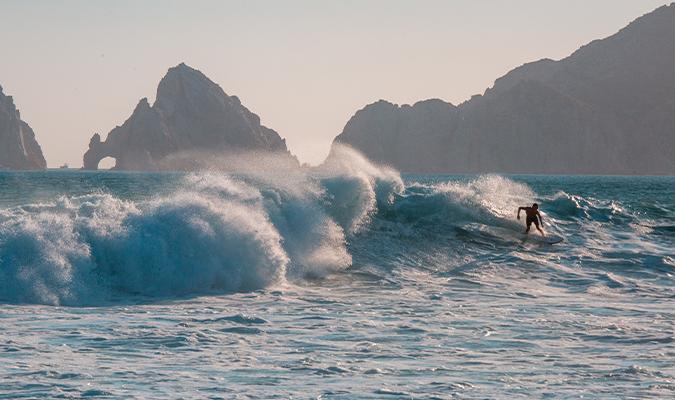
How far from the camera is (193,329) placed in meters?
13.7

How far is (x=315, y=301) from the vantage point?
16.9 meters

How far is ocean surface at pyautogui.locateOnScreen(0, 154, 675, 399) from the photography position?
10922 millimetres

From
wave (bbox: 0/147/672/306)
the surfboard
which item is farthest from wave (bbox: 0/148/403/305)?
the surfboard

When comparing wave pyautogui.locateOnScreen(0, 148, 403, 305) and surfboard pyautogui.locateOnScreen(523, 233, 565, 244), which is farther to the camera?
surfboard pyautogui.locateOnScreen(523, 233, 565, 244)

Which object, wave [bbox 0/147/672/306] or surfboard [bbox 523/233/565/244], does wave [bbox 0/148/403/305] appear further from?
surfboard [bbox 523/233/565/244]

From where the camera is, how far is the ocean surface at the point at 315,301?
10922 mm

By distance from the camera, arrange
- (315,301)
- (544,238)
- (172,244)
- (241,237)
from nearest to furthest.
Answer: (315,301)
(172,244)
(241,237)
(544,238)

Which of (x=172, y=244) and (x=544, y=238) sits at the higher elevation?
(x=172, y=244)

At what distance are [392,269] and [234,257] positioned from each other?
4.46 meters

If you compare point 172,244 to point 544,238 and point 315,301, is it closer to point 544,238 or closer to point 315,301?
point 315,301

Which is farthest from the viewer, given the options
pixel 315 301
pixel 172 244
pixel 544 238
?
pixel 544 238

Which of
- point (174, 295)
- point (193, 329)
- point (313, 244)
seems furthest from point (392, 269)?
point (193, 329)

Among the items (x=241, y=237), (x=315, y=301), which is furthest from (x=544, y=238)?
(x=315, y=301)

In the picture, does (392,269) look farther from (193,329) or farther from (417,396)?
(417,396)
